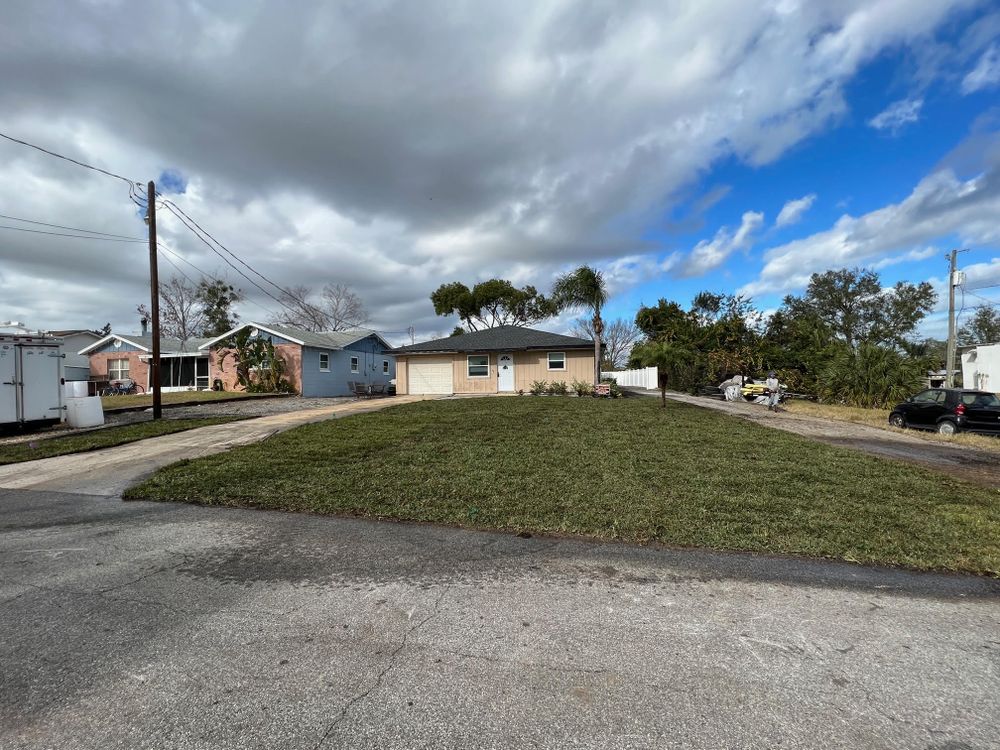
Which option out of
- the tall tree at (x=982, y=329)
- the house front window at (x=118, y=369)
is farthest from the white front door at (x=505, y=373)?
the tall tree at (x=982, y=329)

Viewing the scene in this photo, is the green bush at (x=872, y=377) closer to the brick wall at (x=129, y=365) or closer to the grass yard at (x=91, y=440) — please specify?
the grass yard at (x=91, y=440)

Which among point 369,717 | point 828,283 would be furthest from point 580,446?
point 828,283

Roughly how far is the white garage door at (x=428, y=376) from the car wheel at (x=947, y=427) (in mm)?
17545

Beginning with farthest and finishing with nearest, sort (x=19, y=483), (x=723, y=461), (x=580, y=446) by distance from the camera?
1. (x=580, y=446)
2. (x=723, y=461)
3. (x=19, y=483)

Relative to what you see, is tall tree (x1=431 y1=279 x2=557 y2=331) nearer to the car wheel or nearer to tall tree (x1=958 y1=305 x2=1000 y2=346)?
the car wheel

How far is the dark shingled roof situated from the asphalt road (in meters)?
17.8

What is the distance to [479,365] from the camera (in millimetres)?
22891

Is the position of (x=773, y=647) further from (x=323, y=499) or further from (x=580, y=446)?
(x=580, y=446)

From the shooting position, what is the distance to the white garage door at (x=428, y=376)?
23.4 meters

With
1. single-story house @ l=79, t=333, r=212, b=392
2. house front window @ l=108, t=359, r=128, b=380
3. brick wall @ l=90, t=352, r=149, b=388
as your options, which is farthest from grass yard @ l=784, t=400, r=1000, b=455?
house front window @ l=108, t=359, r=128, b=380

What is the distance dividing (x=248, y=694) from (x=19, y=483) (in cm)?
700

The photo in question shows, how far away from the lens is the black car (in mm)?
12375

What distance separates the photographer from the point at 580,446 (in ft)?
28.1

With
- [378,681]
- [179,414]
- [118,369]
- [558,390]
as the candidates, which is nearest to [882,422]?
[558,390]
